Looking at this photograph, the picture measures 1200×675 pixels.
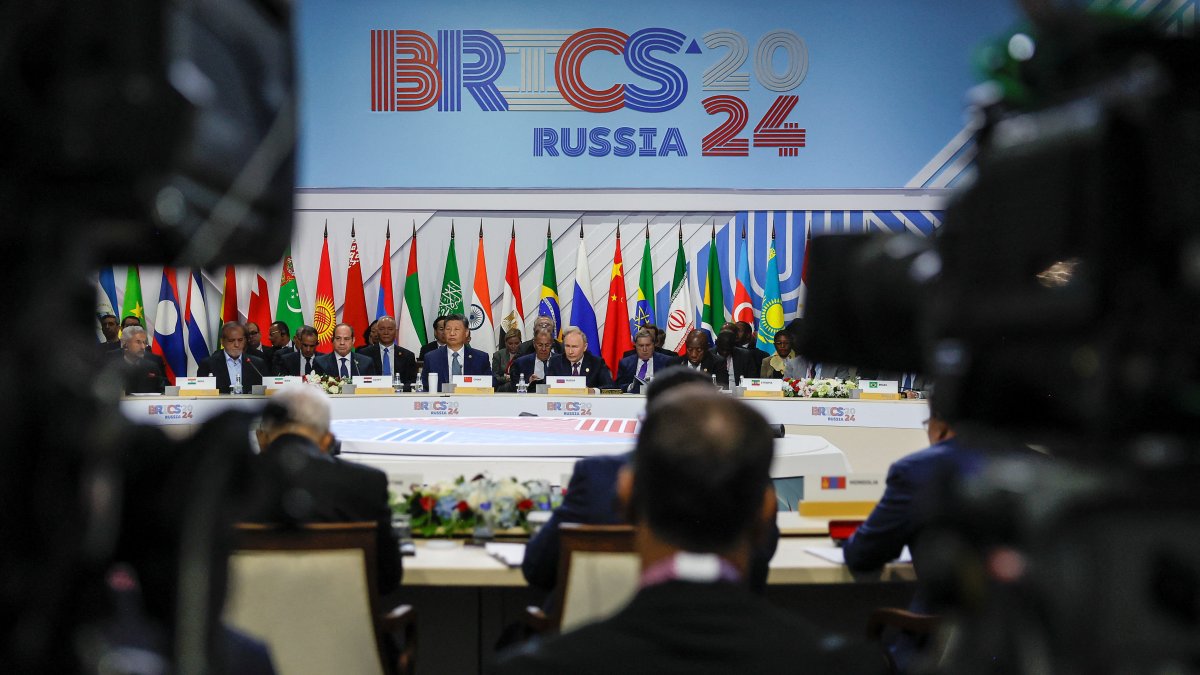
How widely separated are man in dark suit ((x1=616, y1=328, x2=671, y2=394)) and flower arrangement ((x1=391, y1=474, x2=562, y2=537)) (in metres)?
5.51

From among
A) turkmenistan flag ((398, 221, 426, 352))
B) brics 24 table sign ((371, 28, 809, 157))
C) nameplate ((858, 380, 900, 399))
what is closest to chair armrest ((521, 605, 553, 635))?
nameplate ((858, 380, 900, 399))

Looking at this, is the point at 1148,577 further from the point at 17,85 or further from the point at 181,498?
the point at 17,85

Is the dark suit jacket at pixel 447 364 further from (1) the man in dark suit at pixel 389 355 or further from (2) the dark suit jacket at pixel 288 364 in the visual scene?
(2) the dark suit jacket at pixel 288 364

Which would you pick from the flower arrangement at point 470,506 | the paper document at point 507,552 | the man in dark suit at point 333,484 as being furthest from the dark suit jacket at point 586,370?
the man in dark suit at point 333,484

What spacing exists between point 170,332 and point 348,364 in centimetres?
238

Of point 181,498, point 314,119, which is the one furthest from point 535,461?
point 314,119

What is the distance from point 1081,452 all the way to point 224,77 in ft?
2.23

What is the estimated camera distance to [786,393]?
8.46 meters

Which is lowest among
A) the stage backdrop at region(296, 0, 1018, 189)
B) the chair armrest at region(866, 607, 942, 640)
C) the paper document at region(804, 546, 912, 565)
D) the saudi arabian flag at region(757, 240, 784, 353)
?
the chair armrest at region(866, 607, 942, 640)

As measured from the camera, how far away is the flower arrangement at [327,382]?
26.9 feet

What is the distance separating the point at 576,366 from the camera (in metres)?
9.19

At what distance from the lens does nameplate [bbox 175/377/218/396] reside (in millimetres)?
7844

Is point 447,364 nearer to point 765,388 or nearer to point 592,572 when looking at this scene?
point 765,388

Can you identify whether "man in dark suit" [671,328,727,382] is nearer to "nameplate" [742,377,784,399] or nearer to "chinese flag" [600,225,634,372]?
"nameplate" [742,377,784,399]
